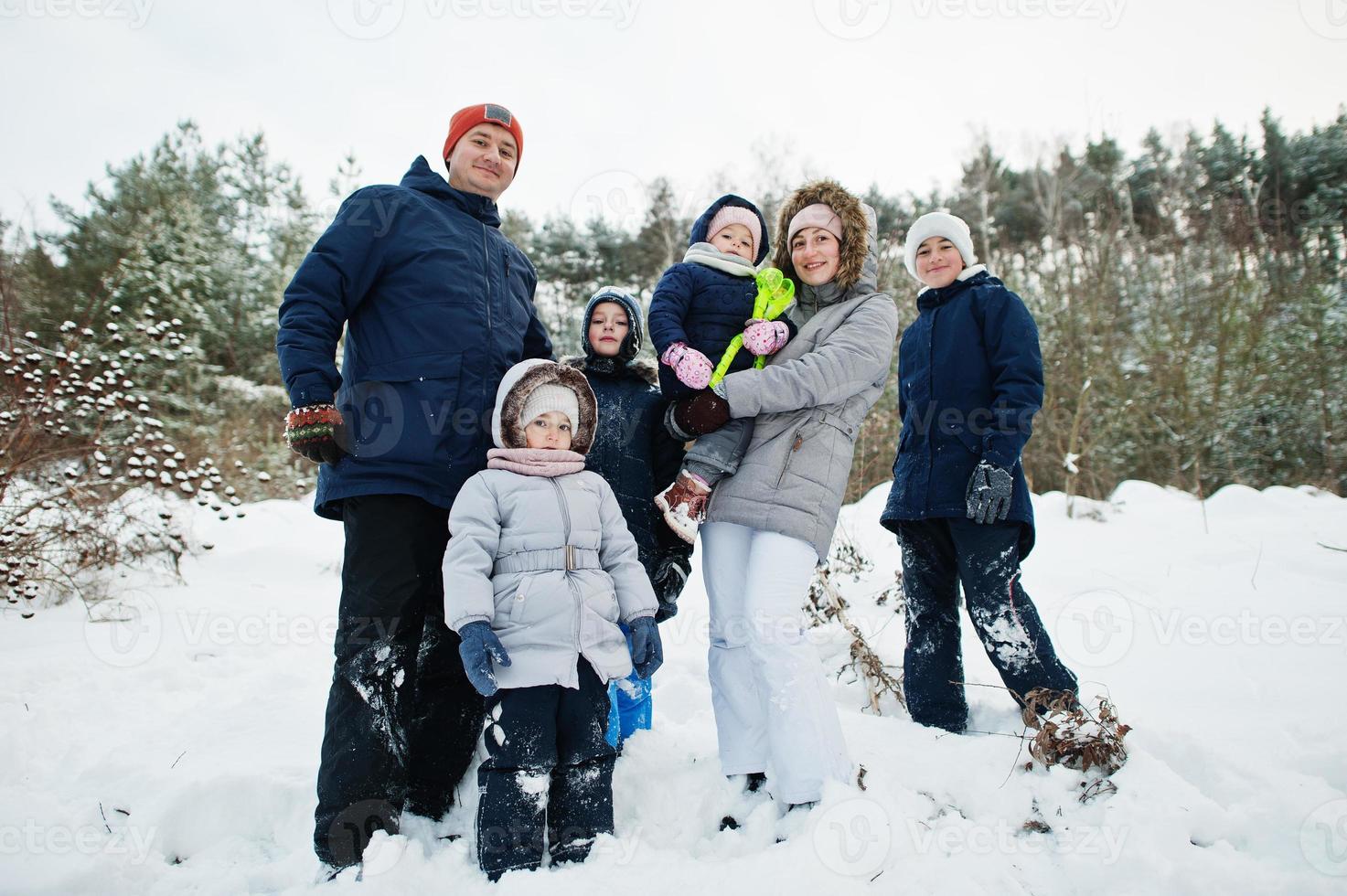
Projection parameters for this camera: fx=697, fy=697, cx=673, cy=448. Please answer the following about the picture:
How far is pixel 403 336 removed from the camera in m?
2.32

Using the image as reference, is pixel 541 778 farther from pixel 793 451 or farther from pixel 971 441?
pixel 971 441

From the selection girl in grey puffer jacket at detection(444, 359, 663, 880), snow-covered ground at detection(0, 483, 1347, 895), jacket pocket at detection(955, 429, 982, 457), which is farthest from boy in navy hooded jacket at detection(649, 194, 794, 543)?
snow-covered ground at detection(0, 483, 1347, 895)

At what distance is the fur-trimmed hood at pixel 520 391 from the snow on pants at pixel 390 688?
13.7 inches

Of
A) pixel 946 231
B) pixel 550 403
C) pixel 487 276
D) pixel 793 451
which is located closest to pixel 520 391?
pixel 550 403

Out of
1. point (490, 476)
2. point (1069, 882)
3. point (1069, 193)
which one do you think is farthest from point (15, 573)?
point (1069, 193)

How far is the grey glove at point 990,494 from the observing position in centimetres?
248

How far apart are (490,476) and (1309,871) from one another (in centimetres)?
241

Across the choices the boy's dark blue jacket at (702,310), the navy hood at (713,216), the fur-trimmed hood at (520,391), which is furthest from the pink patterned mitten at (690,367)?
the navy hood at (713,216)

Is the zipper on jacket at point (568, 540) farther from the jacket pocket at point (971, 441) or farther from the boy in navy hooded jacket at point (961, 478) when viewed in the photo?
the jacket pocket at point (971, 441)

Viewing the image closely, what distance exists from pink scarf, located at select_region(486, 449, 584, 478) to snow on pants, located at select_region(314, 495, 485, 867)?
28 cm

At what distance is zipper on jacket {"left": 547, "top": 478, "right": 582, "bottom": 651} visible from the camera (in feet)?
6.91

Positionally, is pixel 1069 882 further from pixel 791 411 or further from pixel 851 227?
pixel 851 227

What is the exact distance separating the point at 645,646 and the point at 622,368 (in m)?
1.19

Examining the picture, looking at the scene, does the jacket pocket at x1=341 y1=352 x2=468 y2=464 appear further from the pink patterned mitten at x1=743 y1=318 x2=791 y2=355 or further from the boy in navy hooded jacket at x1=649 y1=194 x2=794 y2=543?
the pink patterned mitten at x1=743 y1=318 x2=791 y2=355
